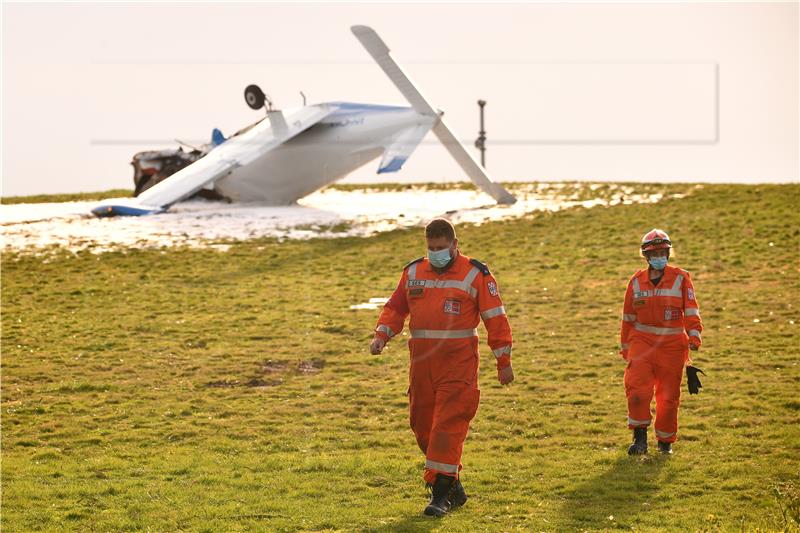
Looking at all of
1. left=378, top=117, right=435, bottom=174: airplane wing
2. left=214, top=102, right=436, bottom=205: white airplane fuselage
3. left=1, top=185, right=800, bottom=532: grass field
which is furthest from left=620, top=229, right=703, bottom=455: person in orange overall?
left=214, top=102, right=436, bottom=205: white airplane fuselage

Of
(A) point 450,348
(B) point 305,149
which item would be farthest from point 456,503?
(B) point 305,149

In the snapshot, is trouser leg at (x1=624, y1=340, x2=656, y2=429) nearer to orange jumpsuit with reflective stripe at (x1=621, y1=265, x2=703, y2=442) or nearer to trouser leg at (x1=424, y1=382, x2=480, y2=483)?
orange jumpsuit with reflective stripe at (x1=621, y1=265, x2=703, y2=442)

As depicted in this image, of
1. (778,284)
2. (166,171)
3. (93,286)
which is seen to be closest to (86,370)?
(93,286)

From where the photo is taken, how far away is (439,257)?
10523 mm

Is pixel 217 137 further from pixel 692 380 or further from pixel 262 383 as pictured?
pixel 692 380

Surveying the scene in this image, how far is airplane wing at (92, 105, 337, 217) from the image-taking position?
3256 centimetres

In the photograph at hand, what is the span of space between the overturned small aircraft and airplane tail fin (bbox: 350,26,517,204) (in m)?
0.03

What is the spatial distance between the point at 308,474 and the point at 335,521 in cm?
181

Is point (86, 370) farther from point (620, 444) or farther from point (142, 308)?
point (620, 444)

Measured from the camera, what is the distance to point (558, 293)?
79.5 ft

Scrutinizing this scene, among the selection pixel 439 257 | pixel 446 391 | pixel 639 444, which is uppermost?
Answer: pixel 439 257

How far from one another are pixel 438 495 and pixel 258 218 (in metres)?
23.5

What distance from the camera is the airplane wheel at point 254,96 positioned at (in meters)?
34.3

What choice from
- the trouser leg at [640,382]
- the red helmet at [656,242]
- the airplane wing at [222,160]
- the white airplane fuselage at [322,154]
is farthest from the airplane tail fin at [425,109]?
the trouser leg at [640,382]
